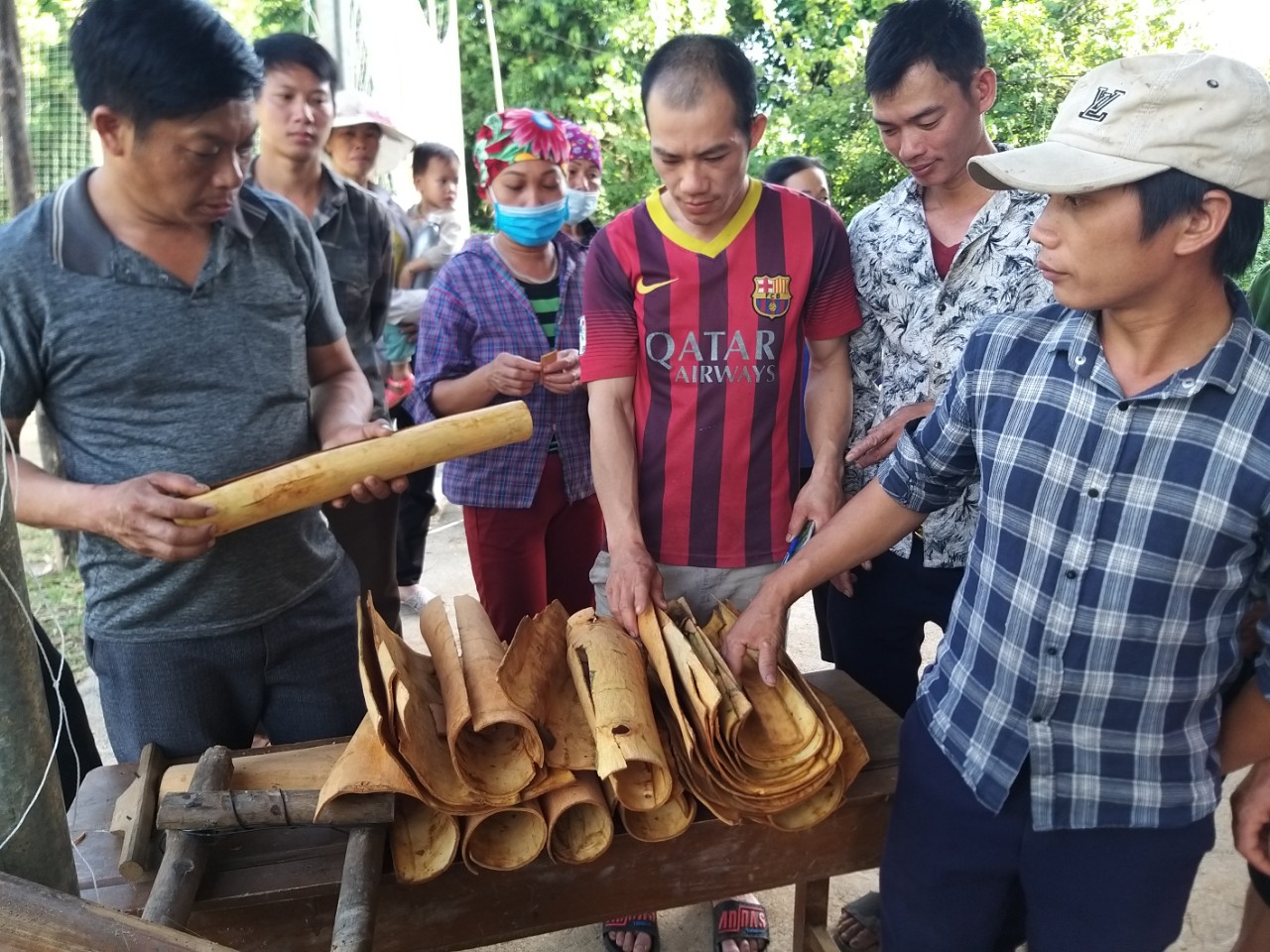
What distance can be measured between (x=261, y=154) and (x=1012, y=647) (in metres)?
2.95

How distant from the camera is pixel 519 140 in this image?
2945 millimetres

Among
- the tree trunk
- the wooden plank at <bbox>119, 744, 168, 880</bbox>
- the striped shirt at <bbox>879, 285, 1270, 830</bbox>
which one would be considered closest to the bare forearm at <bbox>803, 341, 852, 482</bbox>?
the striped shirt at <bbox>879, 285, 1270, 830</bbox>

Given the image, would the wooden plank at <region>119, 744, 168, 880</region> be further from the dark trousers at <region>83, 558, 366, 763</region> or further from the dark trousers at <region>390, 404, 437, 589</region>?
the dark trousers at <region>390, 404, 437, 589</region>

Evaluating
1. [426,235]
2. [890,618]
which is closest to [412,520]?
[426,235]

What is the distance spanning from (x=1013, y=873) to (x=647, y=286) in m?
1.40

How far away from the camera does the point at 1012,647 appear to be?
4.89ft

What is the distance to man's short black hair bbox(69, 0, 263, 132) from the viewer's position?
1630mm

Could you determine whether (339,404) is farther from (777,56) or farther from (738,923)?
(777,56)

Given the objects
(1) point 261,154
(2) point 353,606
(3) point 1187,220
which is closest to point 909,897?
(3) point 1187,220

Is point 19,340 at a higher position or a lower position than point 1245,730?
higher

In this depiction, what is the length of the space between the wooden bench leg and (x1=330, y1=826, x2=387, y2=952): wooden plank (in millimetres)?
1271

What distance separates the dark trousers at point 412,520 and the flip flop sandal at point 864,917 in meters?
2.50

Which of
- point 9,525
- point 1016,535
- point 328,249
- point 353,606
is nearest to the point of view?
point 9,525

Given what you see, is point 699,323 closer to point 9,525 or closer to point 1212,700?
point 1212,700
